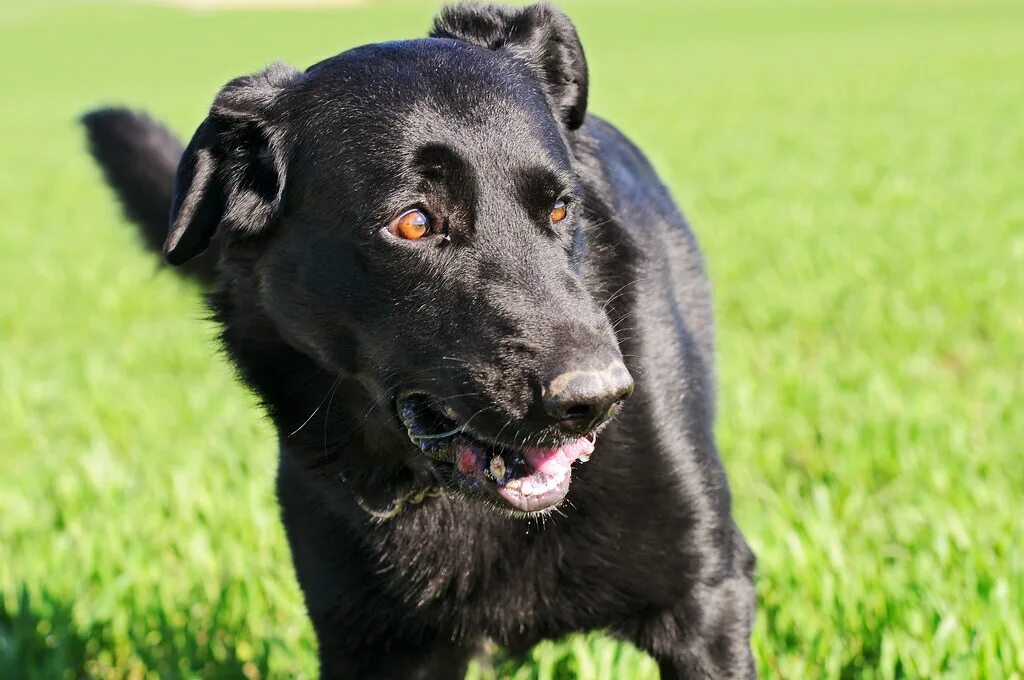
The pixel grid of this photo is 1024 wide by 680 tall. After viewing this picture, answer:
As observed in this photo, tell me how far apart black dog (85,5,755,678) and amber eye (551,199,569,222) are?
11 mm

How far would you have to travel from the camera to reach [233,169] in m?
2.86

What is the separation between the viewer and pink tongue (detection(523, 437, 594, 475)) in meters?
2.49

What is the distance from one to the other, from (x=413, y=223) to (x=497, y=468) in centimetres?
58

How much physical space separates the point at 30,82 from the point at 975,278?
Answer: 139ft

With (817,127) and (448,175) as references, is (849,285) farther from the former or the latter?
(817,127)

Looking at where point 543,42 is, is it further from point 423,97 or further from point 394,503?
point 394,503

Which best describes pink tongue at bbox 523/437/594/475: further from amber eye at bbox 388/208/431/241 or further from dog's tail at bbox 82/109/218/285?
dog's tail at bbox 82/109/218/285

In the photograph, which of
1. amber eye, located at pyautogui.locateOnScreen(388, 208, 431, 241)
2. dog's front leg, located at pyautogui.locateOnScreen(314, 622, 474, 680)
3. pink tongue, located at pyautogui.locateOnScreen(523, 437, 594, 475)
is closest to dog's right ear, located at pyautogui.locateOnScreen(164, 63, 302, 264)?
amber eye, located at pyautogui.locateOnScreen(388, 208, 431, 241)

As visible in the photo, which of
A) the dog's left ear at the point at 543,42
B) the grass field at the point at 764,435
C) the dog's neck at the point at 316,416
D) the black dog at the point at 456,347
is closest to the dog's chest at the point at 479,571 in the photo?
the black dog at the point at 456,347

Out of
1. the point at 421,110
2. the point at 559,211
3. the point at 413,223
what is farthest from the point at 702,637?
the point at 421,110

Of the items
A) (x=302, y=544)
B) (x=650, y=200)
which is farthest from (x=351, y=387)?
(x=650, y=200)

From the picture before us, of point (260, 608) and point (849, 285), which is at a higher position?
point (260, 608)

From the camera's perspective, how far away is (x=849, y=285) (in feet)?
26.7

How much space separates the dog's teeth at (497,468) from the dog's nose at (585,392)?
0.93 ft
